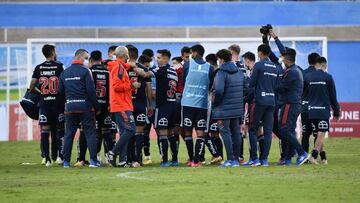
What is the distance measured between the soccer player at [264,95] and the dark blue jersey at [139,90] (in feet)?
7.08

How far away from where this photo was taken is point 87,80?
20531 mm

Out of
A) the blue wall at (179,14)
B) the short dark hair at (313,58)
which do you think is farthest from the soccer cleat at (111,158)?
the blue wall at (179,14)

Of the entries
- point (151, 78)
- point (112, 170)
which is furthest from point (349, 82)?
point (112, 170)

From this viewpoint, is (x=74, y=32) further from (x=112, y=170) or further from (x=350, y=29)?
(x=112, y=170)

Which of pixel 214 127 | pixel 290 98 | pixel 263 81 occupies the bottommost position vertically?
pixel 214 127

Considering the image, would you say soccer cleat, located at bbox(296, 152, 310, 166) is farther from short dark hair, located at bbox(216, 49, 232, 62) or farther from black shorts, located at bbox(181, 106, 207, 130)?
short dark hair, located at bbox(216, 49, 232, 62)

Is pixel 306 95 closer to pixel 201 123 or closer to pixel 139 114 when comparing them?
pixel 201 123

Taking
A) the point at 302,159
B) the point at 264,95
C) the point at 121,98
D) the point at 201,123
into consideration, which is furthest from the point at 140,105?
the point at 302,159

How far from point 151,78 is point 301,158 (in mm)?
3631

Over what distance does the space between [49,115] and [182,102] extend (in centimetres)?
299

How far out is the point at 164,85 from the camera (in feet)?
69.8

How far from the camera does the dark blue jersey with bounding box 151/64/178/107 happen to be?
69.8ft

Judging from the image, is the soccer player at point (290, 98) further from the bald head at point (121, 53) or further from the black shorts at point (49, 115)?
the black shorts at point (49, 115)

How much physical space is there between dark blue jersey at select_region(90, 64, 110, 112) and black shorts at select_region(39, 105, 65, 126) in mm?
1187
